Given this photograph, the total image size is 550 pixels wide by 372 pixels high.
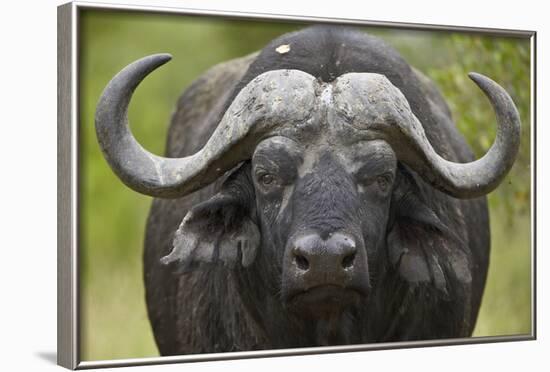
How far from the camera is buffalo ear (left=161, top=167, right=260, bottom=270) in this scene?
630cm

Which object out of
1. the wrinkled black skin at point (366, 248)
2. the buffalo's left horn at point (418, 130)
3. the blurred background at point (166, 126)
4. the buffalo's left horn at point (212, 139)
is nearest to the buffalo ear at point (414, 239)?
the wrinkled black skin at point (366, 248)

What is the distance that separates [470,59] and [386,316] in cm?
291

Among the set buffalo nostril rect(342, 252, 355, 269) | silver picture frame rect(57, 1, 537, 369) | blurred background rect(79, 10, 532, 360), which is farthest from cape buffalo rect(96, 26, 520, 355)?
blurred background rect(79, 10, 532, 360)

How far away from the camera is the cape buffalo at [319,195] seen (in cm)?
600

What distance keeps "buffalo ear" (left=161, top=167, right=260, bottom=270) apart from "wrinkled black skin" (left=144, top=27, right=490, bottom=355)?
0.5 inches

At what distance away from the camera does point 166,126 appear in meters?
8.81

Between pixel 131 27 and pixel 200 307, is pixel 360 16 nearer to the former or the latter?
pixel 131 27

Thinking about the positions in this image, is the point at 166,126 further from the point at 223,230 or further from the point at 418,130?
the point at 418,130

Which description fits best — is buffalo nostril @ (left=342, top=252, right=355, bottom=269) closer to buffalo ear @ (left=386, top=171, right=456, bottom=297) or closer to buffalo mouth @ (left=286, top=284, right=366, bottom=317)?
buffalo mouth @ (left=286, top=284, right=366, bottom=317)

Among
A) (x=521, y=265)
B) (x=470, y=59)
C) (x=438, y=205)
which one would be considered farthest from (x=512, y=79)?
(x=438, y=205)

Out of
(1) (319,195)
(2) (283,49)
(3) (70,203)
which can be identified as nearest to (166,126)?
(2) (283,49)

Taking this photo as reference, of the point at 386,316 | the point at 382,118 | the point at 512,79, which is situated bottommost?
the point at 386,316

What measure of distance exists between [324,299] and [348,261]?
299 mm

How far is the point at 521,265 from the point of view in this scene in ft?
26.9
